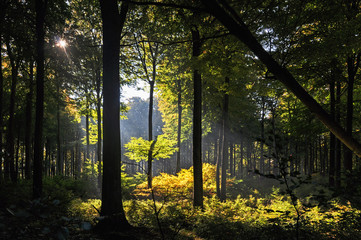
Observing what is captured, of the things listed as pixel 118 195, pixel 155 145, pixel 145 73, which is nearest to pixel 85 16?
pixel 145 73

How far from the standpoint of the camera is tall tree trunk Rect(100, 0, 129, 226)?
18.0ft

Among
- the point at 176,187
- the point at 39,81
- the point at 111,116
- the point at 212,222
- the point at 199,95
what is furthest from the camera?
the point at 176,187

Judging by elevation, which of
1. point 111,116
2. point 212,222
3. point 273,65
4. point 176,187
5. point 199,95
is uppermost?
point 199,95

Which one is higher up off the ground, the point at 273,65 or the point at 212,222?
the point at 273,65

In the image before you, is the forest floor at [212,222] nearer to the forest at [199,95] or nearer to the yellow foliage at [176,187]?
the forest at [199,95]

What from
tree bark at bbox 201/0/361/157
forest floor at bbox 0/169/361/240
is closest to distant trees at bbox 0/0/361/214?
tree bark at bbox 201/0/361/157

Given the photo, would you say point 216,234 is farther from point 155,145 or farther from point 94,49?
point 94,49

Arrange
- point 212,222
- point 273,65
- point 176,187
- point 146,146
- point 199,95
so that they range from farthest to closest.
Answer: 1. point 176,187
2. point 146,146
3. point 199,95
4. point 212,222
5. point 273,65

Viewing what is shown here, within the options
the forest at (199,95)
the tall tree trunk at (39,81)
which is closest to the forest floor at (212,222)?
the forest at (199,95)

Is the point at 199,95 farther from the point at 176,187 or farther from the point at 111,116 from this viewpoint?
the point at 176,187

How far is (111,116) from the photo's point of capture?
223 inches

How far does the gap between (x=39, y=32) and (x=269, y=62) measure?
949 cm

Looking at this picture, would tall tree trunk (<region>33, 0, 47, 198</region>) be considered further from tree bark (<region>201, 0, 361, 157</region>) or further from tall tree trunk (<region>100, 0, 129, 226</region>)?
tree bark (<region>201, 0, 361, 157</region>)

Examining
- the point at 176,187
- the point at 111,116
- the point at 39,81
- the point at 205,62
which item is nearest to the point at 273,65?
the point at 205,62
